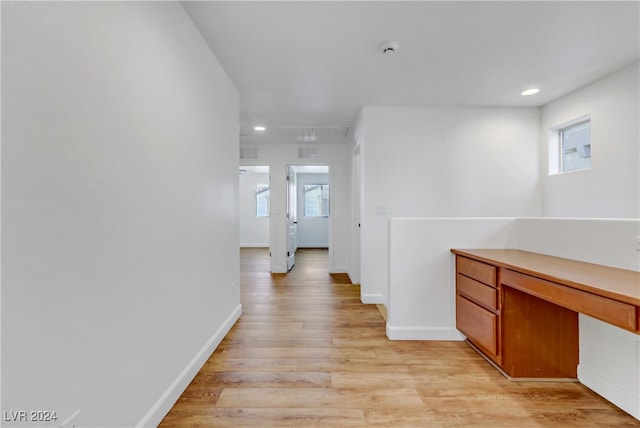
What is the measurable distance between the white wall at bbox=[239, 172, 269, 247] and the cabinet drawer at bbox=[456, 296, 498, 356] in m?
6.98

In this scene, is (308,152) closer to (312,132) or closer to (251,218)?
(312,132)

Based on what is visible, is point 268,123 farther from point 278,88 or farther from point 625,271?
point 625,271

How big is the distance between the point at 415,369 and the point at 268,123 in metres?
3.54

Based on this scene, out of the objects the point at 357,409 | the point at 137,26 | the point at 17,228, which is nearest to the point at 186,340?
the point at 357,409

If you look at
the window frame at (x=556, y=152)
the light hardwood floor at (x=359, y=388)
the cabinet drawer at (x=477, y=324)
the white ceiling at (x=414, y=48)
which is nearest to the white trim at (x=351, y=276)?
the light hardwood floor at (x=359, y=388)

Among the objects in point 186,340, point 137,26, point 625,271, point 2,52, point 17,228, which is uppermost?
point 137,26

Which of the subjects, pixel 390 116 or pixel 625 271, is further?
pixel 390 116

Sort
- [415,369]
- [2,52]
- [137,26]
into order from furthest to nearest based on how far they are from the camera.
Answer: [415,369] < [137,26] < [2,52]

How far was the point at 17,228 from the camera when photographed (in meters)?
0.79

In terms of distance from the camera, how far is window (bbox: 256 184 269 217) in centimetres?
878

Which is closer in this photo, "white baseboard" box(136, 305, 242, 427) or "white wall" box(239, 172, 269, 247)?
"white baseboard" box(136, 305, 242, 427)

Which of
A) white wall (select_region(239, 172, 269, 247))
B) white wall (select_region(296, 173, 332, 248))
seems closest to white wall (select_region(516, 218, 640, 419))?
white wall (select_region(296, 173, 332, 248))

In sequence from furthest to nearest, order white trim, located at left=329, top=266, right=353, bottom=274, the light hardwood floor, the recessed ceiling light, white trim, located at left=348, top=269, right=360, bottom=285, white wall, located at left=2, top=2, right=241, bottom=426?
white trim, located at left=329, top=266, right=353, bottom=274 → white trim, located at left=348, top=269, right=360, bottom=285 → the recessed ceiling light → the light hardwood floor → white wall, located at left=2, top=2, right=241, bottom=426

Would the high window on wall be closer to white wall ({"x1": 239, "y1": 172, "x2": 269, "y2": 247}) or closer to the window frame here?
the window frame
